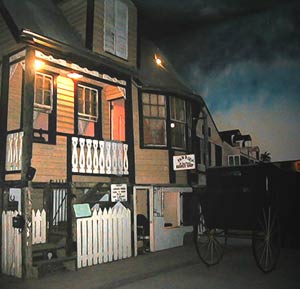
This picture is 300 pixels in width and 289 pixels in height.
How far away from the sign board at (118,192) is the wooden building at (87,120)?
3 centimetres

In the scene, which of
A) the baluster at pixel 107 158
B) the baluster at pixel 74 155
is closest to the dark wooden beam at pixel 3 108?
the baluster at pixel 74 155

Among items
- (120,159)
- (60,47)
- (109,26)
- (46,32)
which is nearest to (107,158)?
(120,159)

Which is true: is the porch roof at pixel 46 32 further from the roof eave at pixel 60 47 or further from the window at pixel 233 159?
the window at pixel 233 159

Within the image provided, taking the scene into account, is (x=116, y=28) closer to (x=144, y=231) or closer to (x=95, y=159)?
(x=95, y=159)

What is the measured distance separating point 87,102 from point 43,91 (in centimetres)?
199

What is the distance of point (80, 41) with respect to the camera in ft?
36.1

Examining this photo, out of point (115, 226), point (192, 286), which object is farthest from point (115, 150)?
point (192, 286)

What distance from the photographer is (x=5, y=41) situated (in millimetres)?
9492

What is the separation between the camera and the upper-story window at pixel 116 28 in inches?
460

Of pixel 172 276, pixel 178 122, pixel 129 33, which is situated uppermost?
pixel 129 33

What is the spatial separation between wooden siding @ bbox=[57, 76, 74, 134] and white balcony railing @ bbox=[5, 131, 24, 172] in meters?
1.94

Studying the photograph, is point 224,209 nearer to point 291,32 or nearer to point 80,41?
point 80,41

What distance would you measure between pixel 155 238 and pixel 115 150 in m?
3.24

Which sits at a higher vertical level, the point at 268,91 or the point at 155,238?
the point at 268,91
